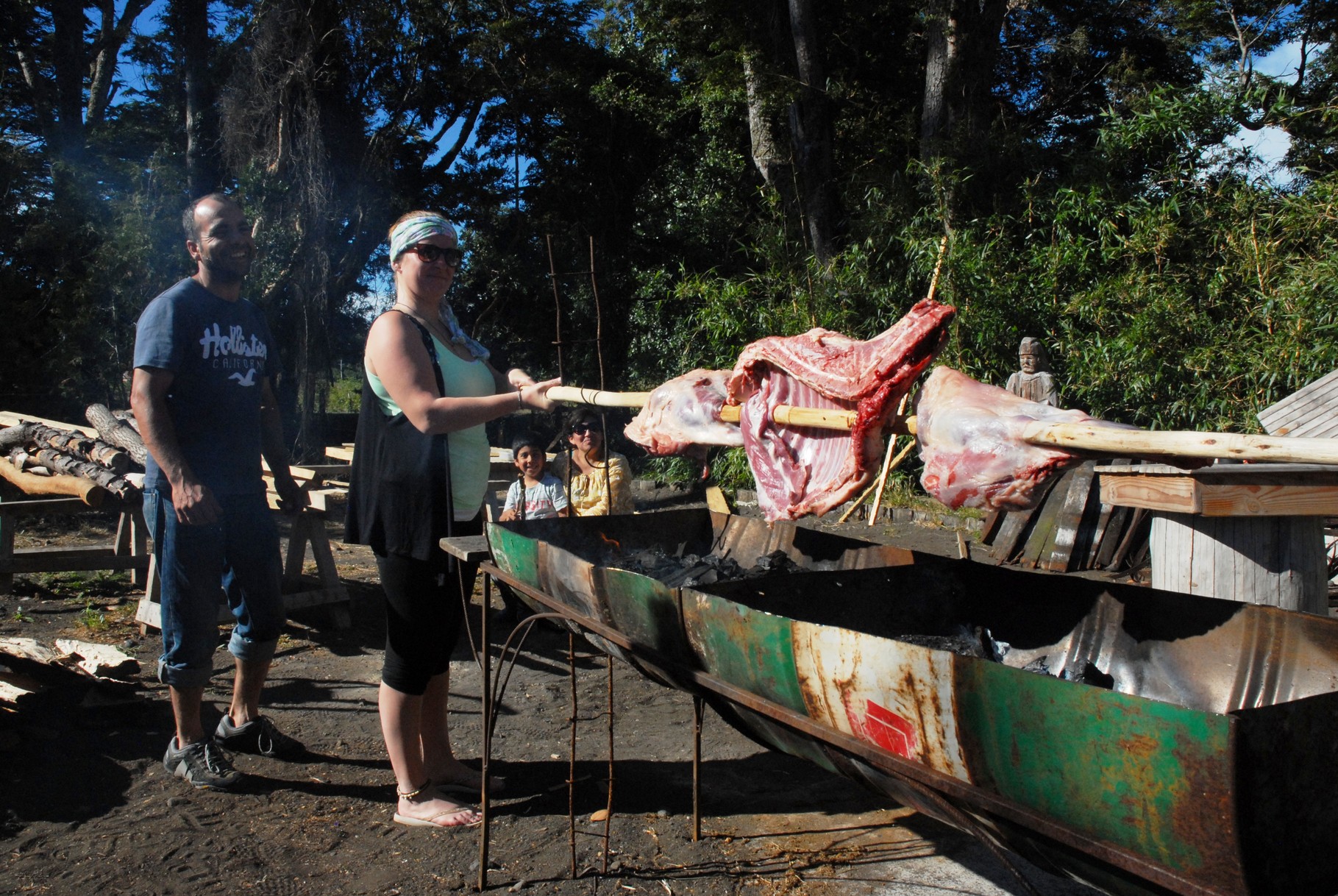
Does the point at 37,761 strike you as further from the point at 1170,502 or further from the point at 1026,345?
the point at 1026,345

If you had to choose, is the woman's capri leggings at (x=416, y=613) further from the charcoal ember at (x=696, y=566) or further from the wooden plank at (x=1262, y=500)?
the wooden plank at (x=1262, y=500)

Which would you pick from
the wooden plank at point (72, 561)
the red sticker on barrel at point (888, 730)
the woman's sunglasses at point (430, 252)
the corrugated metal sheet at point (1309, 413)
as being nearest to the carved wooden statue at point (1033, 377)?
the corrugated metal sheet at point (1309, 413)

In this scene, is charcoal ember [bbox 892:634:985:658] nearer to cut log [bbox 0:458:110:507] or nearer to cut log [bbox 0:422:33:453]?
cut log [bbox 0:458:110:507]

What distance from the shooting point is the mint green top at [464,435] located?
315 centimetres

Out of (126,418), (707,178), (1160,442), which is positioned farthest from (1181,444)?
(707,178)

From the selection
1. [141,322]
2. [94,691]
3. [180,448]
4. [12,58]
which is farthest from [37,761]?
[12,58]

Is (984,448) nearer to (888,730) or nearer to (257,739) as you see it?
(888,730)

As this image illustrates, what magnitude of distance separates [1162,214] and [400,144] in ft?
37.4

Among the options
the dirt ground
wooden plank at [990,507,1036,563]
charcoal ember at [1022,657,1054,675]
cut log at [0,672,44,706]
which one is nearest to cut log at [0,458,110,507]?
the dirt ground

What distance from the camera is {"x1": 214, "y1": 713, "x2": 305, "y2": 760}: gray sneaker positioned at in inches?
153

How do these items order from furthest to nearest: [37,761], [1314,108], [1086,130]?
[1086,130] → [1314,108] → [37,761]

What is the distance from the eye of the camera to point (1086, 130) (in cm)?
1415

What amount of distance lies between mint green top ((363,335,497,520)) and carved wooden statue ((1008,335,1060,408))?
5.86 metres

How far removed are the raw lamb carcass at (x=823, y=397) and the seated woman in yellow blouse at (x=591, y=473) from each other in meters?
2.17
